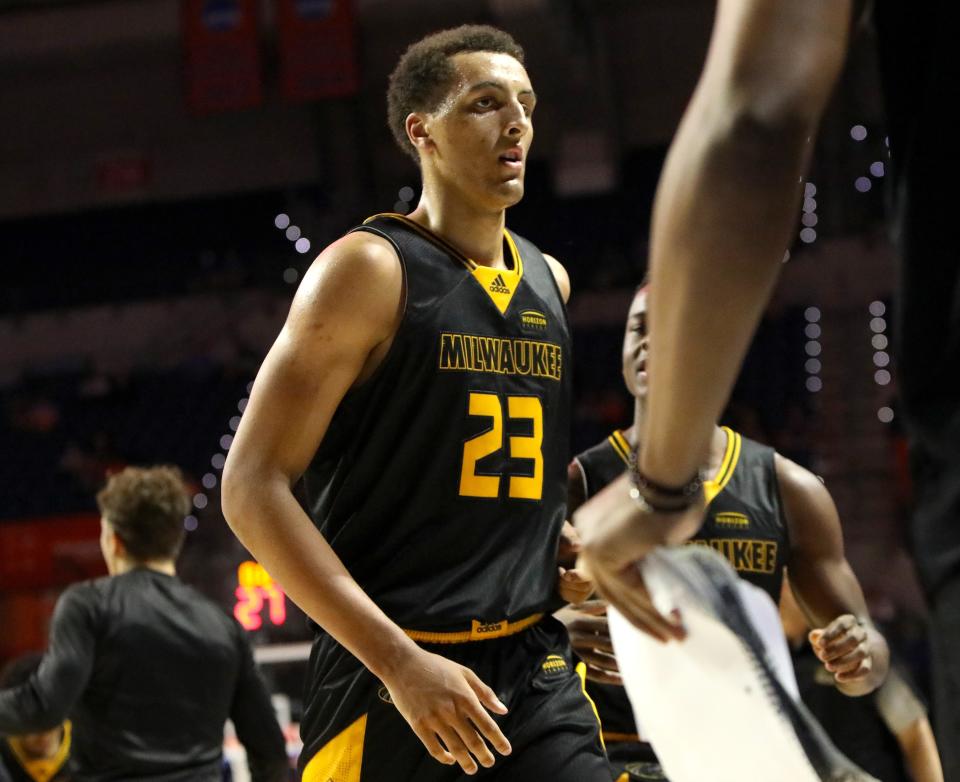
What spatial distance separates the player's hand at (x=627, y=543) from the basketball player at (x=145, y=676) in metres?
3.11

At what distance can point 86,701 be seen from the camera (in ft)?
14.0

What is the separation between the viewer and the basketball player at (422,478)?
8.05ft

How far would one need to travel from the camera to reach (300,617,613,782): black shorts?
2.52 meters

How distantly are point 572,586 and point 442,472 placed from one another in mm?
360

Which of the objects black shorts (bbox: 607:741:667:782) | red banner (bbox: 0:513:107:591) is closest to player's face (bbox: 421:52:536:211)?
black shorts (bbox: 607:741:667:782)

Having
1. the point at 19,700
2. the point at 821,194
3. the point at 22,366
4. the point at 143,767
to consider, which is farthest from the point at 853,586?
the point at 22,366

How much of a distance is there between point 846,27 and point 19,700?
3.64 metres

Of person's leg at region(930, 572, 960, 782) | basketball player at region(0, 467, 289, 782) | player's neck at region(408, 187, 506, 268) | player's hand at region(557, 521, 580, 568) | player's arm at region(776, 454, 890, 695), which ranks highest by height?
player's neck at region(408, 187, 506, 268)

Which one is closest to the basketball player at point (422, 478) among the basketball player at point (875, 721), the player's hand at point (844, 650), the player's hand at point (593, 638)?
the player's hand at point (593, 638)

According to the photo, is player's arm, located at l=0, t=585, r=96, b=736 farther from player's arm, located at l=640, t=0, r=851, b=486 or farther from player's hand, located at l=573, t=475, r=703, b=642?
player's arm, located at l=640, t=0, r=851, b=486

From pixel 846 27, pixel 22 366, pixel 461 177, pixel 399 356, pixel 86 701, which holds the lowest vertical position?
pixel 22 366

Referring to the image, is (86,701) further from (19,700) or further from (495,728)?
(495,728)

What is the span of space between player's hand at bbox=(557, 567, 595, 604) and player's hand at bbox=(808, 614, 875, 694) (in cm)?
57

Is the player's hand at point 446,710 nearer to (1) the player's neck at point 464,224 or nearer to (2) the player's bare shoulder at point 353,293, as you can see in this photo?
(2) the player's bare shoulder at point 353,293
